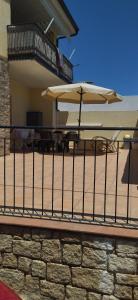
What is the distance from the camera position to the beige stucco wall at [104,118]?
48.8 ft

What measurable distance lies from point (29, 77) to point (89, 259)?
10338 mm

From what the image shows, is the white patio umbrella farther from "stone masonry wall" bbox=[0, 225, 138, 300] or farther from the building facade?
"stone masonry wall" bbox=[0, 225, 138, 300]

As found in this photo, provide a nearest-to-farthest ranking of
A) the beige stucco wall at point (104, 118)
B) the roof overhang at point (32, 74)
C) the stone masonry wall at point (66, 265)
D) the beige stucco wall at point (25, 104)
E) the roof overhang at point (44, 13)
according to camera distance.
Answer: the stone masonry wall at point (66, 265) < the roof overhang at point (32, 74) < the roof overhang at point (44, 13) < the beige stucco wall at point (25, 104) < the beige stucco wall at point (104, 118)

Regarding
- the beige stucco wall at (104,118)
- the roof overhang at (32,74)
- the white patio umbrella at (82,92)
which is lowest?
the beige stucco wall at (104,118)

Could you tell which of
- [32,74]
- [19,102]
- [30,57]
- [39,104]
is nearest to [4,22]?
[30,57]

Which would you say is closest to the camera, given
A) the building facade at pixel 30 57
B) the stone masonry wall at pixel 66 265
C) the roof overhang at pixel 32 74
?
the stone masonry wall at pixel 66 265

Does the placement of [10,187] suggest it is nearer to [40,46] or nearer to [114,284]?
[114,284]

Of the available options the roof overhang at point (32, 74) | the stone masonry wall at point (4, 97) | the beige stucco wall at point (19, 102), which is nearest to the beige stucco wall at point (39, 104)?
the beige stucco wall at point (19, 102)

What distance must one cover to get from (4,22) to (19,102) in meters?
4.09

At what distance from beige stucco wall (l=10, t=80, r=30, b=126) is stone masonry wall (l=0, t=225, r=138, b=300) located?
9569mm

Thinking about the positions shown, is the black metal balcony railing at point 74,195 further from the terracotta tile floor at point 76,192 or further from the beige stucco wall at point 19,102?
the beige stucco wall at point 19,102

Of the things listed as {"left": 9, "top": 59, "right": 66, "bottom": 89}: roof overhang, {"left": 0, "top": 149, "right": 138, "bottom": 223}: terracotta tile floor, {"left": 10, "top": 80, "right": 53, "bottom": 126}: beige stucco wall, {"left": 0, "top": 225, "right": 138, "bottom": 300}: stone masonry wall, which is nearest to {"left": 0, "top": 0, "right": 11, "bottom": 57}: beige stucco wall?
{"left": 9, "top": 59, "right": 66, "bottom": 89}: roof overhang

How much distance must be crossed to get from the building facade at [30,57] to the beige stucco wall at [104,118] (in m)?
0.92

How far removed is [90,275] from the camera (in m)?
3.36
